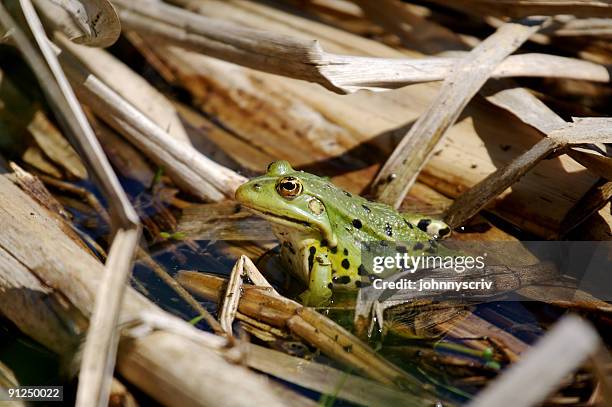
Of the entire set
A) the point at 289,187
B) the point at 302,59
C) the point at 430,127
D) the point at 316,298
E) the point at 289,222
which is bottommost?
the point at 316,298

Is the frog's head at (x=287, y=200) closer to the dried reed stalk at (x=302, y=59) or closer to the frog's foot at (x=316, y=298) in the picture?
the frog's foot at (x=316, y=298)

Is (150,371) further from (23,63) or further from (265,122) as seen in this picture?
(23,63)

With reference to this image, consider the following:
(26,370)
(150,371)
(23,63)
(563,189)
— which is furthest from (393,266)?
(23,63)

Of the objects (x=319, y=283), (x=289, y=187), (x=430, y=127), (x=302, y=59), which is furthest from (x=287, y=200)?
(x=430, y=127)

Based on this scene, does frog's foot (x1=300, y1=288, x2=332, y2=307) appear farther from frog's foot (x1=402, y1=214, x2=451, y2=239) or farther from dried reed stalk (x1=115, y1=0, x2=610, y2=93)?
dried reed stalk (x1=115, y1=0, x2=610, y2=93)

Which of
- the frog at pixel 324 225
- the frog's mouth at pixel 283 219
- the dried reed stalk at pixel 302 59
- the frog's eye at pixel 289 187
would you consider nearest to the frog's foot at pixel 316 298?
the frog at pixel 324 225

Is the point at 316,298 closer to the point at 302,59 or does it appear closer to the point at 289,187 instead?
the point at 289,187
